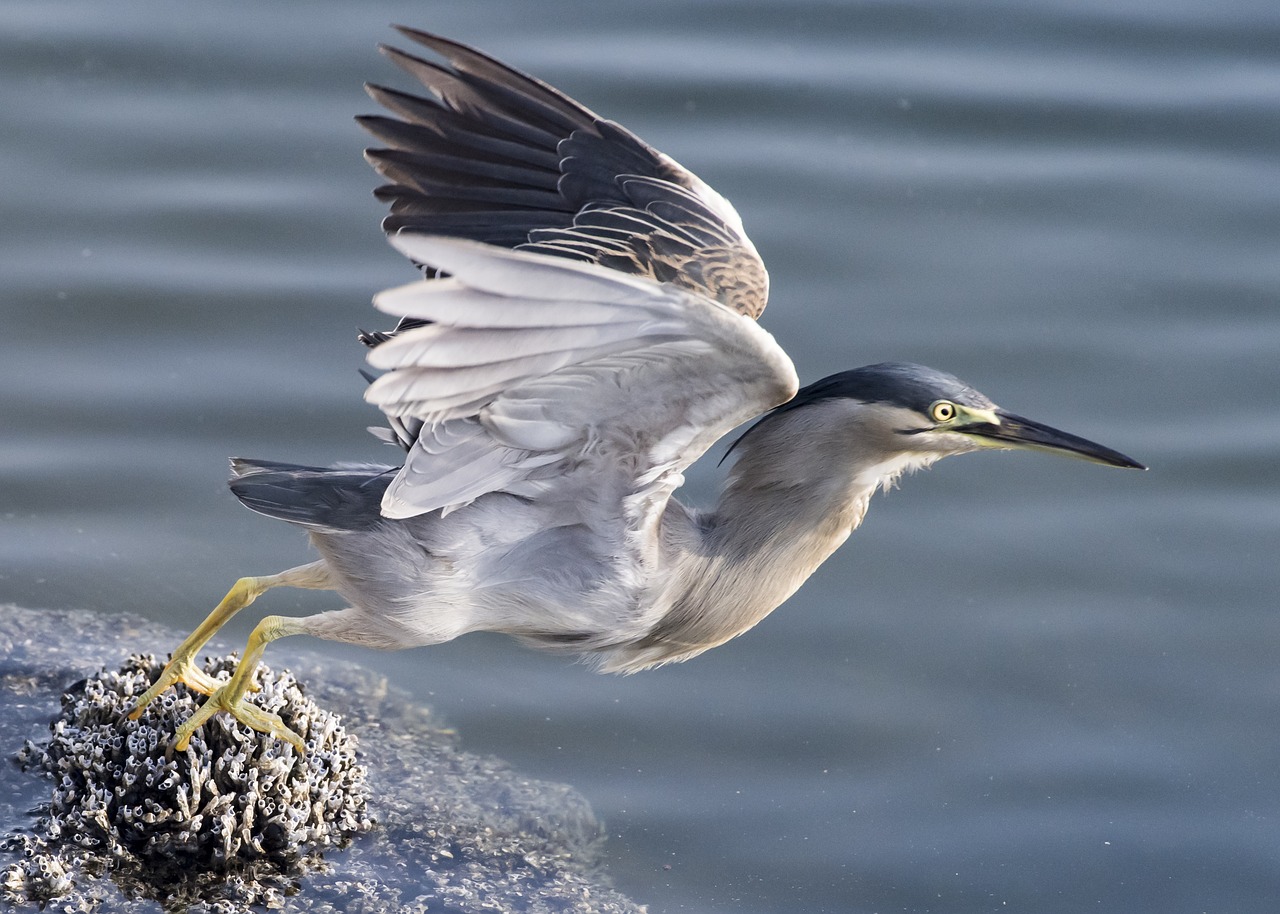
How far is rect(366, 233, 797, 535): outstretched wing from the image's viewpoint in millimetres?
3338

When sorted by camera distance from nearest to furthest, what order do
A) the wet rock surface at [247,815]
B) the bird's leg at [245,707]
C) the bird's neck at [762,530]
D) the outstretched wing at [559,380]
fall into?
1. the outstretched wing at [559,380]
2. the wet rock surface at [247,815]
3. the bird's leg at [245,707]
4. the bird's neck at [762,530]

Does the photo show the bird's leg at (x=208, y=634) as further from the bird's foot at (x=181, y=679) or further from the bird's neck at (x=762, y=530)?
the bird's neck at (x=762, y=530)

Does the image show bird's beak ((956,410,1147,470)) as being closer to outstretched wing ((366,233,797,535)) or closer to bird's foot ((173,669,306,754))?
outstretched wing ((366,233,797,535))

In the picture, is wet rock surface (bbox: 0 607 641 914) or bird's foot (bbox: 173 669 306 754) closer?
wet rock surface (bbox: 0 607 641 914)

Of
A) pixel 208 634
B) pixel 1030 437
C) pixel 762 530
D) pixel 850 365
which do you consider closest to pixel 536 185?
pixel 762 530

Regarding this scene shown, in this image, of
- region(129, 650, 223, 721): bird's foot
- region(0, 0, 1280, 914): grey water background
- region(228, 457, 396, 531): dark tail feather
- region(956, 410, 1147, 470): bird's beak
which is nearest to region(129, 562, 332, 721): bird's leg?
region(129, 650, 223, 721): bird's foot

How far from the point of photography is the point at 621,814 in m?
5.26

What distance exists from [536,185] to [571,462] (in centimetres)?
80

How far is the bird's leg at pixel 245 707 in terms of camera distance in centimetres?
434

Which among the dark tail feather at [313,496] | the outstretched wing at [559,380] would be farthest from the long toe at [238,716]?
the outstretched wing at [559,380]

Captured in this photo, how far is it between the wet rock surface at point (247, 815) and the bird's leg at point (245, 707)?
4cm

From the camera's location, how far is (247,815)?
432 centimetres

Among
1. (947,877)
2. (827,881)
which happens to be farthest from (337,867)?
(947,877)

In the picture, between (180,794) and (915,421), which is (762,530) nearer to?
(915,421)
